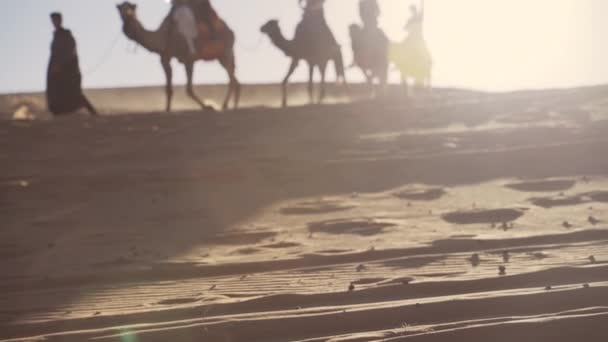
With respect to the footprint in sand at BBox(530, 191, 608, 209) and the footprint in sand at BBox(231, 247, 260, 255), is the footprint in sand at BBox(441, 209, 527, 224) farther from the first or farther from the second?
the footprint in sand at BBox(231, 247, 260, 255)

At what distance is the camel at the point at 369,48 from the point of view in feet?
72.6

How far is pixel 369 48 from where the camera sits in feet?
72.7

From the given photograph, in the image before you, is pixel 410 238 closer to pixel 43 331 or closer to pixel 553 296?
pixel 553 296

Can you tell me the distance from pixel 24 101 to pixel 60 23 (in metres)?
14.7

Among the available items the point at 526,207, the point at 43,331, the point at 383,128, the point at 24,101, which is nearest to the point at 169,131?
the point at 383,128

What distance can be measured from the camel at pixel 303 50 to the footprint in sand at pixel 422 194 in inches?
378

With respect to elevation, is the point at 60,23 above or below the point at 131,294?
above

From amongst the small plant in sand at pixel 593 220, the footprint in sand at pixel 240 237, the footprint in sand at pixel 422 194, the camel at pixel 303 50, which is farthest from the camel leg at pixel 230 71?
the small plant in sand at pixel 593 220

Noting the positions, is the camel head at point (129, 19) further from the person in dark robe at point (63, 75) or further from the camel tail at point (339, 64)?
the camel tail at point (339, 64)

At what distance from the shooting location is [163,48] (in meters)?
18.4

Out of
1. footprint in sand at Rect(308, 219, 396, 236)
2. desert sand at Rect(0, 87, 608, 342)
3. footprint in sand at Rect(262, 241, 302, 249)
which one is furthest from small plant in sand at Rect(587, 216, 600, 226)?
footprint in sand at Rect(262, 241, 302, 249)

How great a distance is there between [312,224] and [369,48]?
43.8 feet

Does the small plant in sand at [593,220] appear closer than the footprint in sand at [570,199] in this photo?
Yes

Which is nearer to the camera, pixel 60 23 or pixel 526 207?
pixel 526 207
